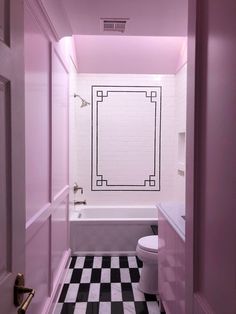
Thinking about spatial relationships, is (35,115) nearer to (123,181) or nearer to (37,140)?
(37,140)

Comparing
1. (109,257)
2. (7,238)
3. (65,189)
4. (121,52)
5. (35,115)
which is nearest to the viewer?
(7,238)

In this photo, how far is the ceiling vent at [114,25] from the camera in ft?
7.17

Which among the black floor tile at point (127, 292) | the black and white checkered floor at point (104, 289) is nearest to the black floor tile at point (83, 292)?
the black and white checkered floor at point (104, 289)

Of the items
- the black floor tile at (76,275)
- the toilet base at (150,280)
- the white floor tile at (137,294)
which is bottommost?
the black floor tile at (76,275)

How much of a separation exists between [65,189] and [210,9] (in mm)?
2426

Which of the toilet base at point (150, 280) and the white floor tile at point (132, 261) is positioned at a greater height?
the toilet base at point (150, 280)

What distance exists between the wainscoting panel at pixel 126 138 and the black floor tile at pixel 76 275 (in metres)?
1.52

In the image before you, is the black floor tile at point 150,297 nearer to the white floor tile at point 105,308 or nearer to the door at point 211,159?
the white floor tile at point 105,308

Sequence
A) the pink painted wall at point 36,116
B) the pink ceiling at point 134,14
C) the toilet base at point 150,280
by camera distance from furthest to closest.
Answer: the toilet base at point 150,280 → the pink ceiling at point 134,14 → the pink painted wall at point 36,116

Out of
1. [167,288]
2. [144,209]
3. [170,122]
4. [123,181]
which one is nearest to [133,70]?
[170,122]

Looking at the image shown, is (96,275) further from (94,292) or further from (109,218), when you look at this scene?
(109,218)

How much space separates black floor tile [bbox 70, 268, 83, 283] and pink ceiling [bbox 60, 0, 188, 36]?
8.00 ft

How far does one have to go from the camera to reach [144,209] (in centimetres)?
423

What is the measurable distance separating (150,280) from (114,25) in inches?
91.8
